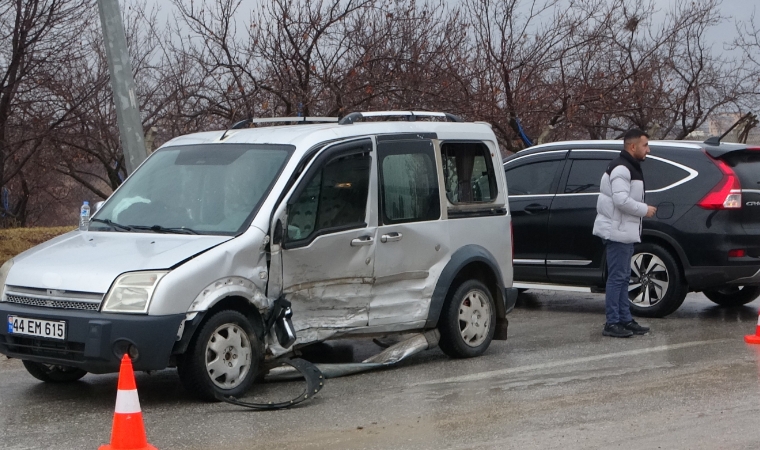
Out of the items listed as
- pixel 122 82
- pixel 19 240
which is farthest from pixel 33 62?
pixel 122 82

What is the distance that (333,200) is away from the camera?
302 inches

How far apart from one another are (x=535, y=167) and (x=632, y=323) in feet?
8.88

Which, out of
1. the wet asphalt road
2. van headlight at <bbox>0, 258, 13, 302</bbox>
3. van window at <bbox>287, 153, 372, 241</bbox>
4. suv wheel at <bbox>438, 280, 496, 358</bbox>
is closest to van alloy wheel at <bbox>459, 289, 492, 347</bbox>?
suv wheel at <bbox>438, 280, 496, 358</bbox>

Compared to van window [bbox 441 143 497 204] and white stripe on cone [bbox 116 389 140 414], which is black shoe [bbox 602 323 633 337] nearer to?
van window [bbox 441 143 497 204]

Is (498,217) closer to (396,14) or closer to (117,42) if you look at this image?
(117,42)

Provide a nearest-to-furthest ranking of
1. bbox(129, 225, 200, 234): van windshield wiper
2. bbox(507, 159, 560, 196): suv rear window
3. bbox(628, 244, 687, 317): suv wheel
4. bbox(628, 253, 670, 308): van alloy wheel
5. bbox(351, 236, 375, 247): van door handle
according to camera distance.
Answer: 1. bbox(129, 225, 200, 234): van windshield wiper
2. bbox(351, 236, 375, 247): van door handle
3. bbox(628, 244, 687, 317): suv wheel
4. bbox(628, 253, 670, 308): van alloy wheel
5. bbox(507, 159, 560, 196): suv rear window

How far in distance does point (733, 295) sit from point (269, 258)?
273 inches

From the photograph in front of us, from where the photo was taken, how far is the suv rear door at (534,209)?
1173 cm

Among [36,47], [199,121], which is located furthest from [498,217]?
[36,47]

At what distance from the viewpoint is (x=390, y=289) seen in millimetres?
8086

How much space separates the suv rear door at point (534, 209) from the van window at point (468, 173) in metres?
2.78

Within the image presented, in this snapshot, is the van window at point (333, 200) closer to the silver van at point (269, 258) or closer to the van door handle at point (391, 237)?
the silver van at point (269, 258)

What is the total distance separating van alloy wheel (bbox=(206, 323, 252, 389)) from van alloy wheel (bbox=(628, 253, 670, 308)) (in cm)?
546

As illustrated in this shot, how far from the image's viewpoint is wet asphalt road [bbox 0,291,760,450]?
5887 millimetres
